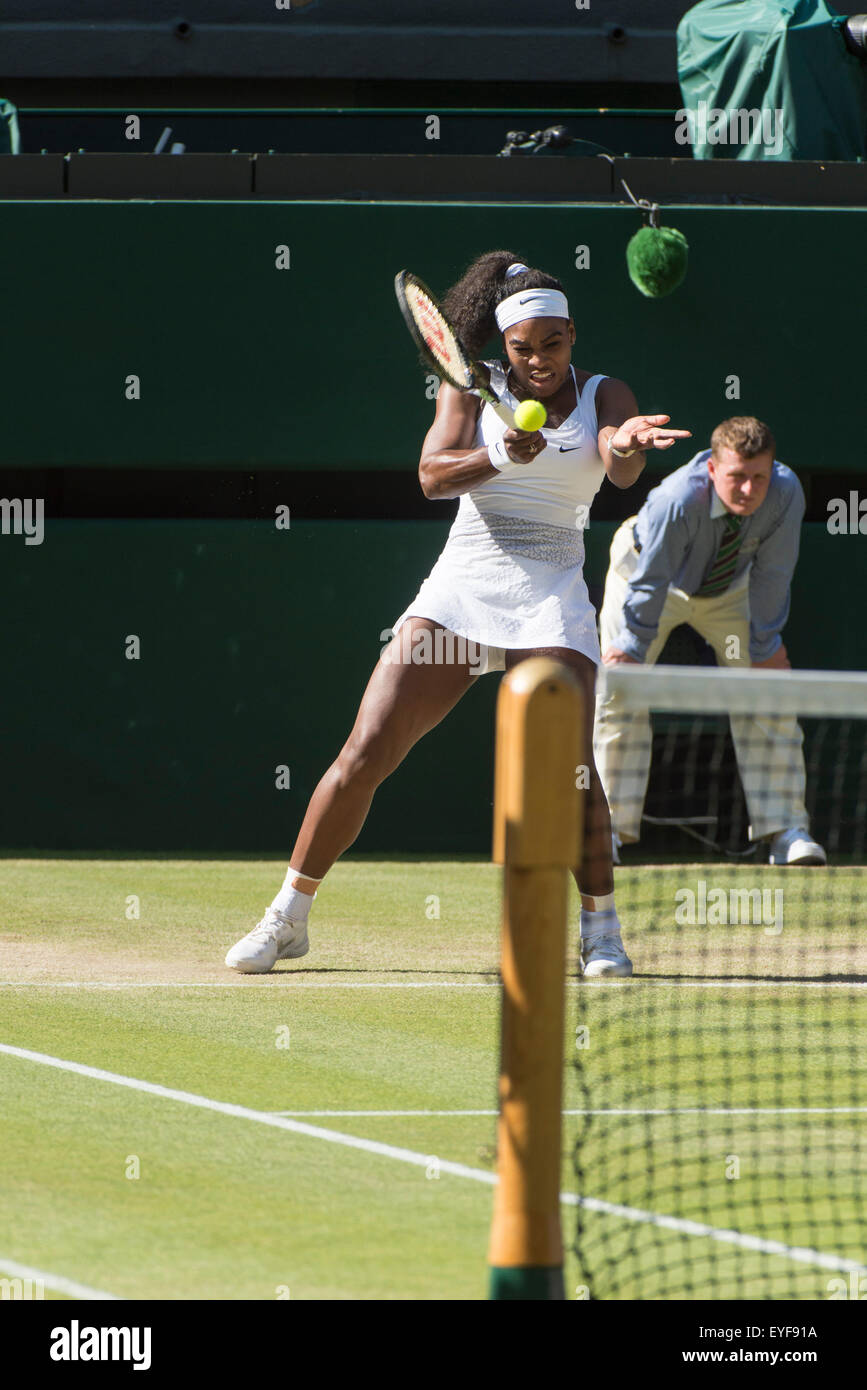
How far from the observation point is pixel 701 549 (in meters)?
8.84

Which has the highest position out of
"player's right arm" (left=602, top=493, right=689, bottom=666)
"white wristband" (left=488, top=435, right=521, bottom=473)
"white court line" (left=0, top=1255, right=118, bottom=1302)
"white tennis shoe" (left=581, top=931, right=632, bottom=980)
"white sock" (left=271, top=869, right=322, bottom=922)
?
"player's right arm" (left=602, top=493, right=689, bottom=666)

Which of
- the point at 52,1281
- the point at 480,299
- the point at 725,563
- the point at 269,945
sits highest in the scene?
the point at 480,299

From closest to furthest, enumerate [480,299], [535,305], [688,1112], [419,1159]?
[419,1159], [688,1112], [535,305], [480,299]

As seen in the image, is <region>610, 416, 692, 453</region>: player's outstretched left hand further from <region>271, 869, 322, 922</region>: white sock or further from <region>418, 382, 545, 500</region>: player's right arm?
<region>271, 869, 322, 922</region>: white sock

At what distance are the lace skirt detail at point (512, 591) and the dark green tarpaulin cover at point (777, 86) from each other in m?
5.04

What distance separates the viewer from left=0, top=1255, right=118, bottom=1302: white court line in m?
3.21

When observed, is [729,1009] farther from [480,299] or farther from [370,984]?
[480,299]

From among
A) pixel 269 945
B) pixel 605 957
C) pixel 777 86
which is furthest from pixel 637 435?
pixel 777 86

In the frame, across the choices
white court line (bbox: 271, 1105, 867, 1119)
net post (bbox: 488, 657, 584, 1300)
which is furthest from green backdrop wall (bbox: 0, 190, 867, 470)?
net post (bbox: 488, 657, 584, 1300)

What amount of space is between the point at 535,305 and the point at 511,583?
2.77 feet

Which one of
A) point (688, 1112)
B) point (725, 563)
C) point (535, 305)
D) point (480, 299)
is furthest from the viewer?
point (725, 563)

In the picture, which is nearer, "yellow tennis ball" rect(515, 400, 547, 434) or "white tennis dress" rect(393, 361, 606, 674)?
"yellow tennis ball" rect(515, 400, 547, 434)

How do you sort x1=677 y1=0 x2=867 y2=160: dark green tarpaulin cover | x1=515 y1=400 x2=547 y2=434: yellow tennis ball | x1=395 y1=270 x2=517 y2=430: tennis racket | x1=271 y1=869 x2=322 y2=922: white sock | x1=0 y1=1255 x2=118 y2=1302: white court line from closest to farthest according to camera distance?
x1=0 y1=1255 x2=118 y2=1302: white court line < x1=515 y1=400 x2=547 y2=434: yellow tennis ball < x1=395 y1=270 x2=517 y2=430: tennis racket < x1=271 y1=869 x2=322 y2=922: white sock < x1=677 y1=0 x2=867 y2=160: dark green tarpaulin cover

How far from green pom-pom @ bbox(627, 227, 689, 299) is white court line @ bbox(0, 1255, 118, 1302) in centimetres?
678
